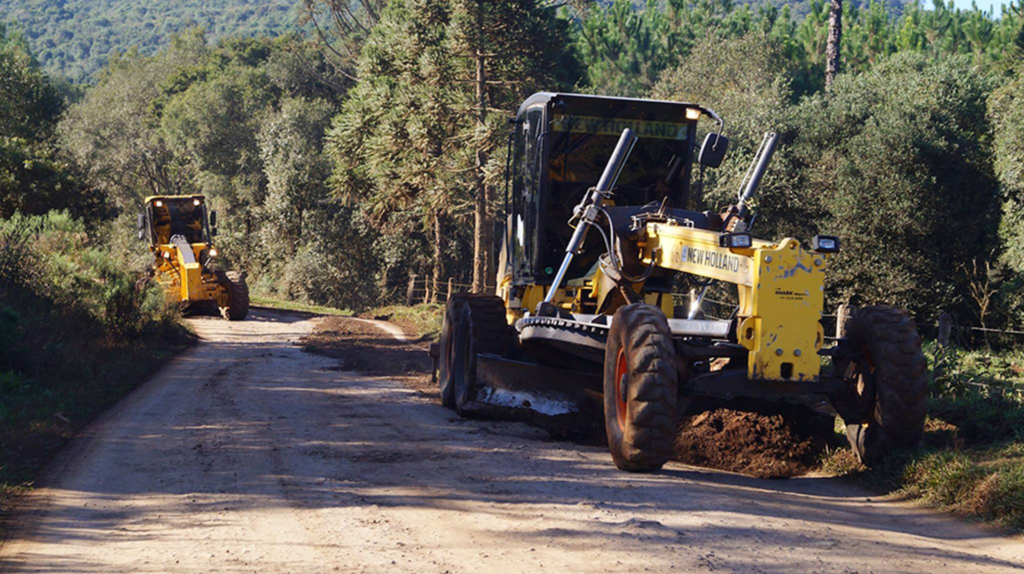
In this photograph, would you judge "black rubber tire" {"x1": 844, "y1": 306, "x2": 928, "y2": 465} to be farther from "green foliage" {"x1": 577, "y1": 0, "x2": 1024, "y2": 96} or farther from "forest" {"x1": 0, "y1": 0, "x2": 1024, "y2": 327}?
"green foliage" {"x1": 577, "y1": 0, "x2": 1024, "y2": 96}

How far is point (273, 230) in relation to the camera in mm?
46656

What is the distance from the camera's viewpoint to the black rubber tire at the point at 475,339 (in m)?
10.8

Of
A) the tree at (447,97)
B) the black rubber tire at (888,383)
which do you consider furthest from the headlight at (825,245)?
the tree at (447,97)

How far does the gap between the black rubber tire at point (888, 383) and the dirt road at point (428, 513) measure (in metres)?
0.49

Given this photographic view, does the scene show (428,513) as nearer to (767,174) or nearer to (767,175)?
(767,175)

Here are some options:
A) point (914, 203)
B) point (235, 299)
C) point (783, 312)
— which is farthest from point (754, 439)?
point (235, 299)

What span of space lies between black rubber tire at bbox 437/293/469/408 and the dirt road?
1363 millimetres

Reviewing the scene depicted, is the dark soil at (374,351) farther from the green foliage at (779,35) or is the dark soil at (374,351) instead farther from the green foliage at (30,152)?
the green foliage at (779,35)

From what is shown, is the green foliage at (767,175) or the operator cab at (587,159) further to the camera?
the green foliage at (767,175)

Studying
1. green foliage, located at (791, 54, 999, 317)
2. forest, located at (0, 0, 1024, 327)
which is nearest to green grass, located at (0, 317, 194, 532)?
forest, located at (0, 0, 1024, 327)

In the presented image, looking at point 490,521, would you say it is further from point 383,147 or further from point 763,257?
point 383,147

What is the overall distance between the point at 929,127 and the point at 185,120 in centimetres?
4340

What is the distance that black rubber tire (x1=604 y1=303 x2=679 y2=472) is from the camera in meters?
7.20

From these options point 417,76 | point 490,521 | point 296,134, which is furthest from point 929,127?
point 296,134
